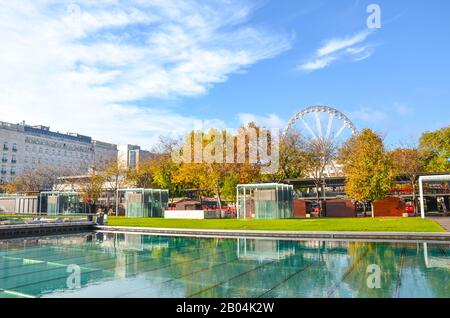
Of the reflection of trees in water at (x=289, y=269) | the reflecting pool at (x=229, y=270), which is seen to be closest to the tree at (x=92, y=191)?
the reflecting pool at (x=229, y=270)

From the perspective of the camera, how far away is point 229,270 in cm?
1418

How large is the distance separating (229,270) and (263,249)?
6.14 m

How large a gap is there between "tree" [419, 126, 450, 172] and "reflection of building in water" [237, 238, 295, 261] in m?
39.0

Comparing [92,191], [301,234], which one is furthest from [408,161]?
[92,191]

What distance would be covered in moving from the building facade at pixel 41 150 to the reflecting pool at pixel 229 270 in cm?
7943

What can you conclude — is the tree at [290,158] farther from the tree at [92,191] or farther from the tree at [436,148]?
the tree at [92,191]

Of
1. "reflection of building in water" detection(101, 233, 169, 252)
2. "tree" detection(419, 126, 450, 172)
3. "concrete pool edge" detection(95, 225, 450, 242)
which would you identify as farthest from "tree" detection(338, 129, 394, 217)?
"reflection of building in water" detection(101, 233, 169, 252)

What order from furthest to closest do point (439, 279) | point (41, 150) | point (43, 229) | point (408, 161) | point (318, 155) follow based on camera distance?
point (41, 150) → point (318, 155) → point (408, 161) → point (43, 229) → point (439, 279)

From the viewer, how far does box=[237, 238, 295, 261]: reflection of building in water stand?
57.5ft

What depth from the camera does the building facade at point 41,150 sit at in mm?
108375

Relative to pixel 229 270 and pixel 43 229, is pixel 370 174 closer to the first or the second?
pixel 229 270
